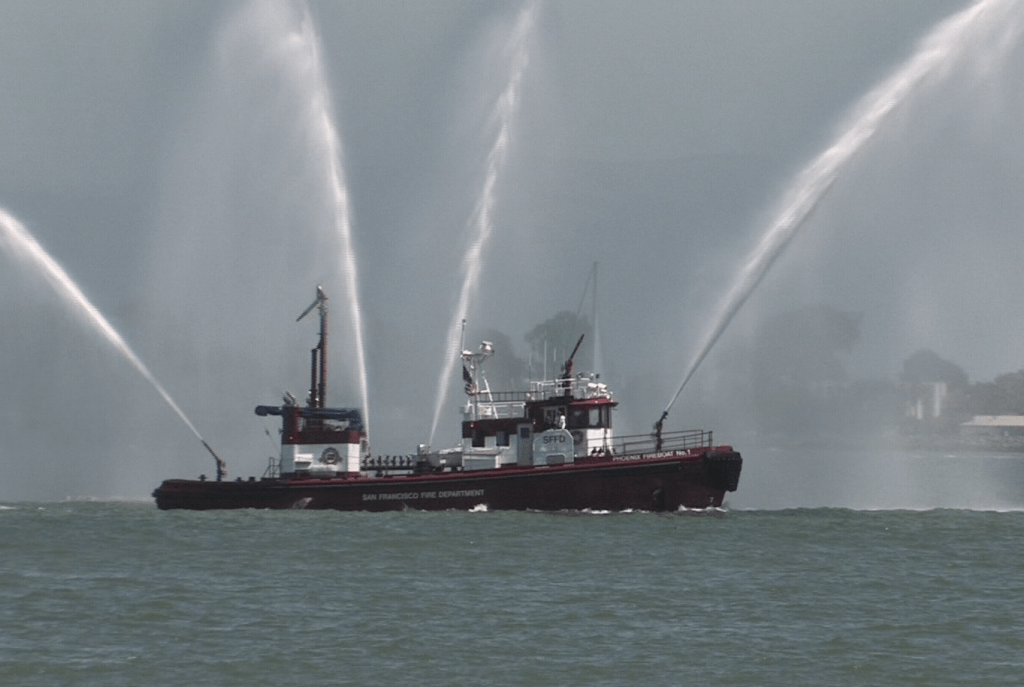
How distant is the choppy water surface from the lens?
83.0 ft

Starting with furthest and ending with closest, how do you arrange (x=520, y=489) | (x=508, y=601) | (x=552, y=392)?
(x=552, y=392) < (x=520, y=489) < (x=508, y=601)

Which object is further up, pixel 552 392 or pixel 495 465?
pixel 552 392

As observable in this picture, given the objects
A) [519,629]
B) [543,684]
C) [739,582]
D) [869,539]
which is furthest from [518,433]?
[543,684]

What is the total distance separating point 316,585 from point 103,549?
9.65m

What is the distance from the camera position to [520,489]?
158 ft

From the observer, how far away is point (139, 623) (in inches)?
1136

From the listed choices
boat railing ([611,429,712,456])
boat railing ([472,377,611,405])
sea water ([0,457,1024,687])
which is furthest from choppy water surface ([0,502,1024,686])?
boat railing ([472,377,611,405])

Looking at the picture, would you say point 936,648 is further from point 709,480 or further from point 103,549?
point 103,549

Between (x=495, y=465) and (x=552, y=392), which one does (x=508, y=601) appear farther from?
(x=552, y=392)

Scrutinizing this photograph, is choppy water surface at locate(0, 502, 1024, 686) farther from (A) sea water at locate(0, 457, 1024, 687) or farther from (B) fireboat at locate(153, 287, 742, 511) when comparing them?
(B) fireboat at locate(153, 287, 742, 511)

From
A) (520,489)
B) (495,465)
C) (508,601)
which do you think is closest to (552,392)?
(495,465)

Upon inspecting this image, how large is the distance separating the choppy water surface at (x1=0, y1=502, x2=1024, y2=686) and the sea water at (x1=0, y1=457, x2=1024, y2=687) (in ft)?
0.27

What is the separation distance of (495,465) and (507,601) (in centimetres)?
1884

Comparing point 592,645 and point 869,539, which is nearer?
point 592,645
